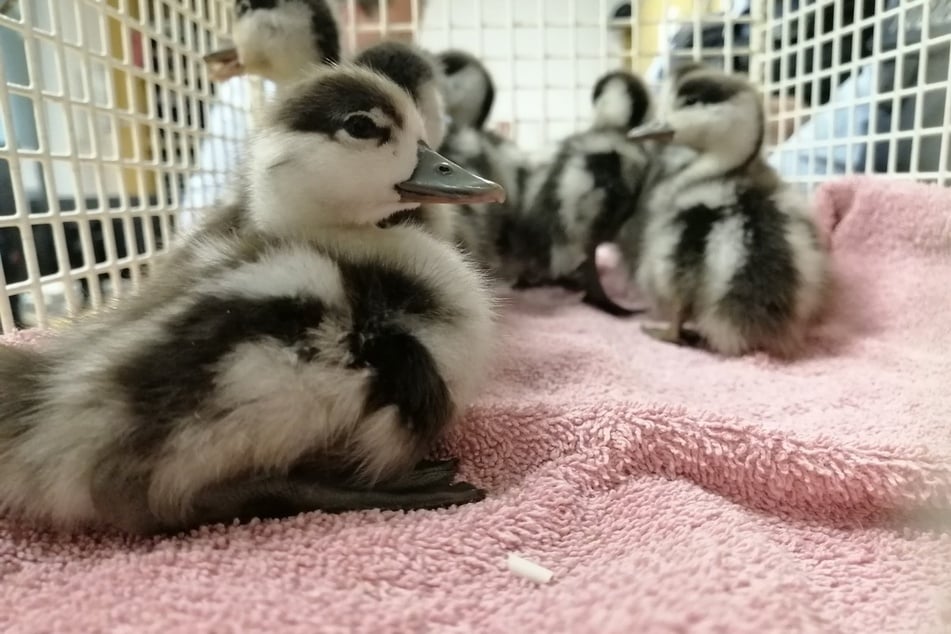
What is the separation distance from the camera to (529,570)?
2.06 feet

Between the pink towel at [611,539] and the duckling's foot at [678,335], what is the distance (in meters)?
0.28

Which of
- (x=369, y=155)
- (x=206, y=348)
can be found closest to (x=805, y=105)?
(x=369, y=155)

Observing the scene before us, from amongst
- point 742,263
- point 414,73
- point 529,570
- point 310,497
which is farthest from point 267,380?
point 742,263

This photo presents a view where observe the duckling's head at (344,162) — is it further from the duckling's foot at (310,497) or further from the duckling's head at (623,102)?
the duckling's head at (623,102)

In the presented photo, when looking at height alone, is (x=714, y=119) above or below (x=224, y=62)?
below

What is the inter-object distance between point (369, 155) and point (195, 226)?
1.14ft

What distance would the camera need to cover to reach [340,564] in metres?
0.62

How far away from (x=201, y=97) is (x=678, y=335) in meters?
0.99

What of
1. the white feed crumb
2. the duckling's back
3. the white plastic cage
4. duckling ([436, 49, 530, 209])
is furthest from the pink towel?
duckling ([436, 49, 530, 209])

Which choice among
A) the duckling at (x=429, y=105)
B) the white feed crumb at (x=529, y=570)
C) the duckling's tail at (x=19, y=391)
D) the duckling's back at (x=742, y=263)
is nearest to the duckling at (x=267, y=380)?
the duckling's tail at (x=19, y=391)

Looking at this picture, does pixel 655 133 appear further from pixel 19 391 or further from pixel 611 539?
pixel 19 391

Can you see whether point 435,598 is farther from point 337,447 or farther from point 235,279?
point 235,279

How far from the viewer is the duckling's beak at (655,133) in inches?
60.5

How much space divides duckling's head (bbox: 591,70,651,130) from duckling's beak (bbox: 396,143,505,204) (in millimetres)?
992
